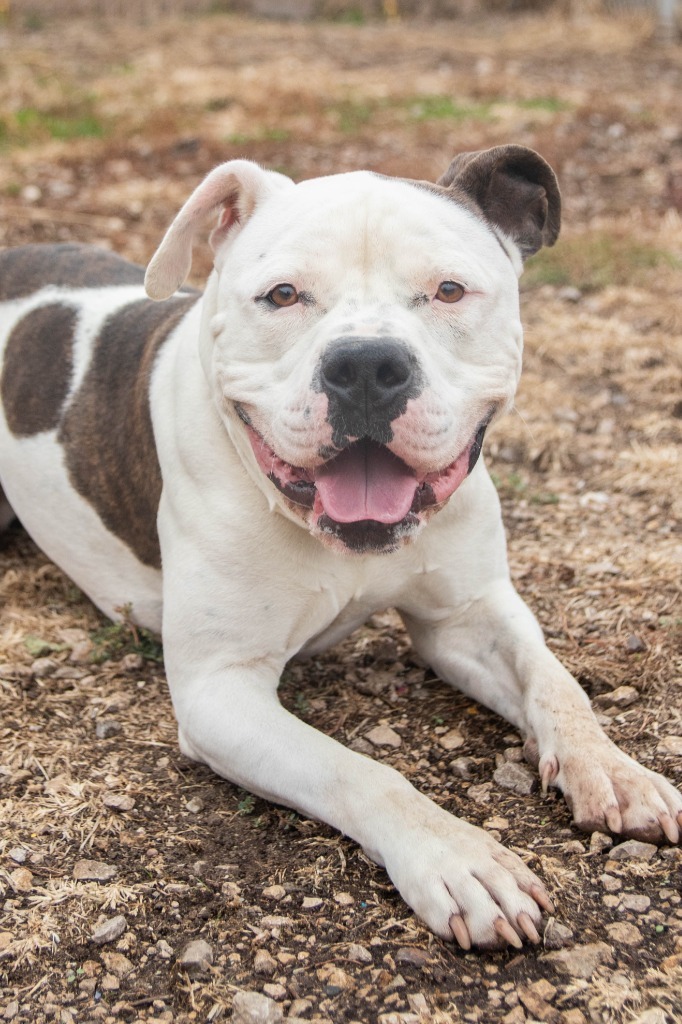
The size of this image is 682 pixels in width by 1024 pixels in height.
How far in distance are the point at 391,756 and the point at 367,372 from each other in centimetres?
124

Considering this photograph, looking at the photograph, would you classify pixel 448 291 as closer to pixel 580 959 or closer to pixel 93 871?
pixel 580 959

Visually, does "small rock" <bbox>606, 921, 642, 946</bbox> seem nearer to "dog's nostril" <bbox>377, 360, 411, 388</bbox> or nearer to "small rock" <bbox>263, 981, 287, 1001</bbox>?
"small rock" <bbox>263, 981, 287, 1001</bbox>

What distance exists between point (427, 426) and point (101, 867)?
137cm

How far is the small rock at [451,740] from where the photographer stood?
359 centimetres

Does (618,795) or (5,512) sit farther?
(5,512)

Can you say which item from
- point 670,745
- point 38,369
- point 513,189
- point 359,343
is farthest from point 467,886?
point 38,369

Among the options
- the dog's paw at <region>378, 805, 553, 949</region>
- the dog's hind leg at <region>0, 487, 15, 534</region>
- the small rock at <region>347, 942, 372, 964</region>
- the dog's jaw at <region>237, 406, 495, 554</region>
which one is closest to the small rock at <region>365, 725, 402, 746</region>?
the dog's paw at <region>378, 805, 553, 949</region>

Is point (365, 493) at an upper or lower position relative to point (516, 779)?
upper

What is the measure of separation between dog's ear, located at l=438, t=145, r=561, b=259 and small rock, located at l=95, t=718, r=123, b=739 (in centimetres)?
184

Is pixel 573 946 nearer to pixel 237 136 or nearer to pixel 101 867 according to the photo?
pixel 101 867

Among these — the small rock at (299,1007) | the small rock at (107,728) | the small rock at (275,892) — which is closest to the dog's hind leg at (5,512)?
the small rock at (107,728)

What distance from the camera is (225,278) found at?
10.9 feet

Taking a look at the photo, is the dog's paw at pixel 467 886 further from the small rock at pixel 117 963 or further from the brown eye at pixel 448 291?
the brown eye at pixel 448 291

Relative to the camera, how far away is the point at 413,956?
2727mm
